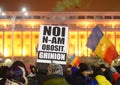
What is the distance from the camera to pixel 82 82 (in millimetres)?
9359

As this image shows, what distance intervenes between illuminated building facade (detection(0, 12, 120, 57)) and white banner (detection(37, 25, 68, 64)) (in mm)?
65188

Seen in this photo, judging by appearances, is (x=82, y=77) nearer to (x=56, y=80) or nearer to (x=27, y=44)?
(x=56, y=80)

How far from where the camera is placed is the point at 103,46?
12.5 m

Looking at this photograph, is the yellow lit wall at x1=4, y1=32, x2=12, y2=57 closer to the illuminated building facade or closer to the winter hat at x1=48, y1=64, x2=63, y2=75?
the illuminated building facade

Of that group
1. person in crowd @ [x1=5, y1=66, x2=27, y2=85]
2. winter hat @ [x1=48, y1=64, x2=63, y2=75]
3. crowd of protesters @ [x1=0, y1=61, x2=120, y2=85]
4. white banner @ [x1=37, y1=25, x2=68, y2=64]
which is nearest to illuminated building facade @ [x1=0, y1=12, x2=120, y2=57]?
crowd of protesters @ [x1=0, y1=61, x2=120, y2=85]

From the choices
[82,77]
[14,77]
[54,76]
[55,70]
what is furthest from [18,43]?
[14,77]

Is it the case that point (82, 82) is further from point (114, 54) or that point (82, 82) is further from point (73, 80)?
point (114, 54)

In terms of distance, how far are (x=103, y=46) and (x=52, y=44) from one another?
9.19 ft

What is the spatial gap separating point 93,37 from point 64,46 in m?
4.36

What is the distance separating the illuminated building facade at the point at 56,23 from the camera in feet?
253

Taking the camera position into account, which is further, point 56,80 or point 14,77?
point 56,80

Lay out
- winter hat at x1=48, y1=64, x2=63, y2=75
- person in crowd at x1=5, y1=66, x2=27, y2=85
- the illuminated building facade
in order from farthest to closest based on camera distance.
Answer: the illuminated building facade, winter hat at x1=48, y1=64, x2=63, y2=75, person in crowd at x1=5, y1=66, x2=27, y2=85

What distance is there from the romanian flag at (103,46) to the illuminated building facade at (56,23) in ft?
200

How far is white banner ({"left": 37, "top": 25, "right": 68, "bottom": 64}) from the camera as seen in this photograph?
9836 millimetres
